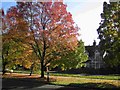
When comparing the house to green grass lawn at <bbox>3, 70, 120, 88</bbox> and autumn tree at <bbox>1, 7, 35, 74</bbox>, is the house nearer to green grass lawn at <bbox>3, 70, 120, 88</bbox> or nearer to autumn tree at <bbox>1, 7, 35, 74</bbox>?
autumn tree at <bbox>1, 7, 35, 74</bbox>

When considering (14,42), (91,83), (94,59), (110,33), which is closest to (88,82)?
(91,83)

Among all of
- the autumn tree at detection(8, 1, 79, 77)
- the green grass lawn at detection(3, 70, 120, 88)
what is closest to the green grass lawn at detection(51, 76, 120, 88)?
the green grass lawn at detection(3, 70, 120, 88)

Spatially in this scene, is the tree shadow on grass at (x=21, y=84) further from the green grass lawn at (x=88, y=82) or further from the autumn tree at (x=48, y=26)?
the autumn tree at (x=48, y=26)

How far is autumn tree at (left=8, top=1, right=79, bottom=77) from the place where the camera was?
2816 cm

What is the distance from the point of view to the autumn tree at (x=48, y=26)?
92.4 feet

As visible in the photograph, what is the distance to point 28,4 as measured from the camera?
29.1 meters

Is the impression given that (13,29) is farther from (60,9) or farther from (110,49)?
(110,49)

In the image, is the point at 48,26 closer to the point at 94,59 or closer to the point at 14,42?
the point at 14,42

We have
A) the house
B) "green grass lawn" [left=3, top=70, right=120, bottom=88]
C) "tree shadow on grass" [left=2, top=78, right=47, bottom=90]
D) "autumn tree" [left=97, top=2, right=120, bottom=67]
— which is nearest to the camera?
"tree shadow on grass" [left=2, top=78, right=47, bottom=90]

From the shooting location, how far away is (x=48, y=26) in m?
28.4

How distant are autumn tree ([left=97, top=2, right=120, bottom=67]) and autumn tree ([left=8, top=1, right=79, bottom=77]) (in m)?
5.66

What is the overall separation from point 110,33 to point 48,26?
7.97 meters

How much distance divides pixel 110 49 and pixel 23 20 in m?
10.5

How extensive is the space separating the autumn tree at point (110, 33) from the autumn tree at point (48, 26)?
18.6 feet
